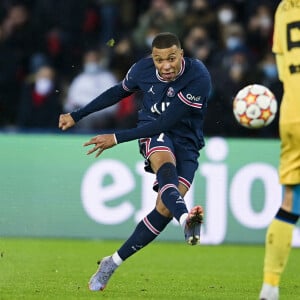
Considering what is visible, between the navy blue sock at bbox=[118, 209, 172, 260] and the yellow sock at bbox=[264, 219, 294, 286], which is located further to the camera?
the navy blue sock at bbox=[118, 209, 172, 260]

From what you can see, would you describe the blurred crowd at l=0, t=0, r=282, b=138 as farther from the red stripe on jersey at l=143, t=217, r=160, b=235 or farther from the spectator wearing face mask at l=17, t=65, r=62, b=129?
the red stripe on jersey at l=143, t=217, r=160, b=235

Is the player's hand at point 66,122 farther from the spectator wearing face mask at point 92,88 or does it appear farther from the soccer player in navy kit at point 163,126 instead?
the spectator wearing face mask at point 92,88

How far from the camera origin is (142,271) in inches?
399

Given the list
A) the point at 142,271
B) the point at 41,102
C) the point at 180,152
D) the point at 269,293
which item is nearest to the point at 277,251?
the point at 269,293

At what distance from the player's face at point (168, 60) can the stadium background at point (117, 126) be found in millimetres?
4238

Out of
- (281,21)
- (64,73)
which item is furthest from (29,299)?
(64,73)

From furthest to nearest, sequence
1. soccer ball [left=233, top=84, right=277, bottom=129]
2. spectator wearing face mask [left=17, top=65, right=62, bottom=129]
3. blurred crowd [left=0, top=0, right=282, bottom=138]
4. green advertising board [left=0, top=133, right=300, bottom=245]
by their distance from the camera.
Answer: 1. spectator wearing face mask [left=17, top=65, right=62, bottom=129]
2. blurred crowd [left=0, top=0, right=282, bottom=138]
3. green advertising board [left=0, top=133, right=300, bottom=245]
4. soccer ball [left=233, top=84, right=277, bottom=129]

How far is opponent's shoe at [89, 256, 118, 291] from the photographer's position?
845 cm

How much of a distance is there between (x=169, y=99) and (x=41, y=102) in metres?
6.46

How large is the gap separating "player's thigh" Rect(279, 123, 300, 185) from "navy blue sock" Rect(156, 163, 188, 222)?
Result: 1564 mm

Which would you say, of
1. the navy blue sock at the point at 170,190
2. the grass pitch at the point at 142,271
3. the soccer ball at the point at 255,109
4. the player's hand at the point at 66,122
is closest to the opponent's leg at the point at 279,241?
the soccer ball at the point at 255,109

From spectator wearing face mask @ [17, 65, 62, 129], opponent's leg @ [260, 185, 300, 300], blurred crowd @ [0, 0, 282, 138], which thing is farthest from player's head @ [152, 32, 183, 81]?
spectator wearing face mask @ [17, 65, 62, 129]

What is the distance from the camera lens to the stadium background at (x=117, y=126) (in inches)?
523

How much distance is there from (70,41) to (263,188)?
4.36 meters
